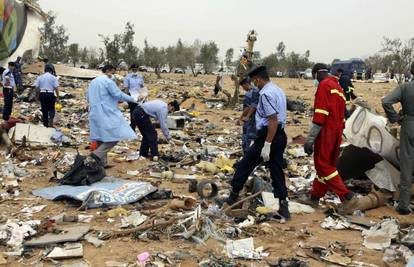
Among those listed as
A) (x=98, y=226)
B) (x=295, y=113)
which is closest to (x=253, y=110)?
(x=98, y=226)

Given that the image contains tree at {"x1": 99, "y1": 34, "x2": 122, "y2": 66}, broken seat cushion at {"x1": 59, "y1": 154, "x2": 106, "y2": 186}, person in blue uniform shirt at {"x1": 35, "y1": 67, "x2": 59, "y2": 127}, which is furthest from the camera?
tree at {"x1": 99, "y1": 34, "x2": 122, "y2": 66}

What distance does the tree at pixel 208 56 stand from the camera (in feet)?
173

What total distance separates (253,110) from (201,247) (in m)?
3.43

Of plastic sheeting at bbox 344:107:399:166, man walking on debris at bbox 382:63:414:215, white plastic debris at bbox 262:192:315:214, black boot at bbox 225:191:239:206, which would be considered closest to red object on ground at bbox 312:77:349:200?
white plastic debris at bbox 262:192:315:214

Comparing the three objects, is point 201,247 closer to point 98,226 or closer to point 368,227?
point 98,226

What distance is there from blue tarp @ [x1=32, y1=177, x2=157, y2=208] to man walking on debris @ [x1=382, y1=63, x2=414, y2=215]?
306cm

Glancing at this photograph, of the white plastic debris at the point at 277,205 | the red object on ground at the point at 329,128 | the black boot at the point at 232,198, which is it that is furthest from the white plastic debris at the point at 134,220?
the red object on ground at the point at 329,128

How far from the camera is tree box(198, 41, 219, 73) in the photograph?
52.8 metres

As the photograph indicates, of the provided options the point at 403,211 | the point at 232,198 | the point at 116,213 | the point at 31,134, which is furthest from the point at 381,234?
the point at 31,134

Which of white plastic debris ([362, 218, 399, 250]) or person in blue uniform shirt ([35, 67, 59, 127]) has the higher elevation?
person in blue uniform shirt ([35, 67, 59, 127])

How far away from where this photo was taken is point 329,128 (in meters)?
5.53

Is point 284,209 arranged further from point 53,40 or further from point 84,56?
point 84,56

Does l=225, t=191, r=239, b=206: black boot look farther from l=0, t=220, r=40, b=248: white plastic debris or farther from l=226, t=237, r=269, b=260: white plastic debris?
l=0, t=220, r=40, b=248: white plastic debris

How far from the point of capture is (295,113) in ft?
53.4
